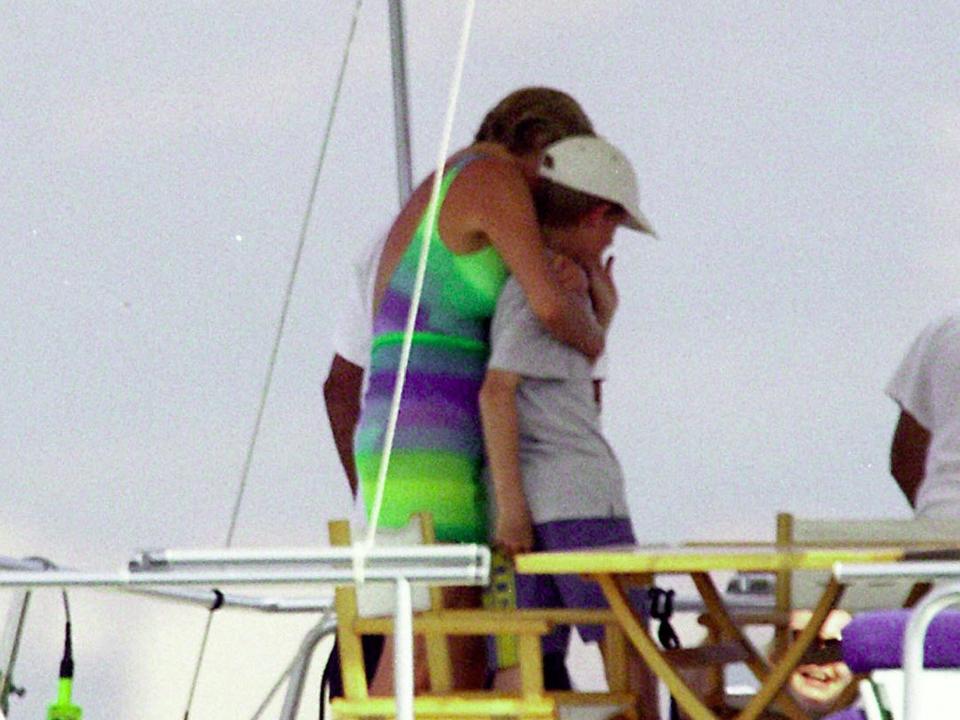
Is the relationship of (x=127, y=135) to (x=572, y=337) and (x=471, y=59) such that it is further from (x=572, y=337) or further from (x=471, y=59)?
(x=572, y=337)

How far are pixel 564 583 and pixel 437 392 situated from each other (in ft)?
1.18

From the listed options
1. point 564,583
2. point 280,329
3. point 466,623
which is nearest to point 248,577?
point 466,623

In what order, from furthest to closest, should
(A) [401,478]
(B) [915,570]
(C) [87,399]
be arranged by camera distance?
(C) [87,399] < (A) [401,478] < (B) [915,570]

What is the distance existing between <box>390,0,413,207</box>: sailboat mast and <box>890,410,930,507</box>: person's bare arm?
108cm

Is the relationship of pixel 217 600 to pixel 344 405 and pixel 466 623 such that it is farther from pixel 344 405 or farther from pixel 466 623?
pixel 466 623

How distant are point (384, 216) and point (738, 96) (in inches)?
28.5

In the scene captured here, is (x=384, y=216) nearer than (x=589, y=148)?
No

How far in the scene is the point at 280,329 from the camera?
4.82 meters

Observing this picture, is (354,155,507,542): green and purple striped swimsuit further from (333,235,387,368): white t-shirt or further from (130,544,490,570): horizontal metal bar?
(130,544,490,570): horizontal metal bar

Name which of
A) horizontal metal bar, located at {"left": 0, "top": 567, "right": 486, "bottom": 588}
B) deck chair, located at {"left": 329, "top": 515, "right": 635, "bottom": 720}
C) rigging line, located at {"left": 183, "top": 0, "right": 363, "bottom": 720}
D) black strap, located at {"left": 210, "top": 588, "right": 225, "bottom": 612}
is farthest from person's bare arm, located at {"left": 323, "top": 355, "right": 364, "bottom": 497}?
horizontal metal bar, located at {"left": 0, "top": 567, "right": 486, "bottom": 588}

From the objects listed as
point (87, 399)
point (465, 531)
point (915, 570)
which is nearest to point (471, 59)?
point (87, 399)

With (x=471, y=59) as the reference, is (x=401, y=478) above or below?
below

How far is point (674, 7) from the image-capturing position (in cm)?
505

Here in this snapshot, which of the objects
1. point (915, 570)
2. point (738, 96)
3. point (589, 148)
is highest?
point (738, 96)
